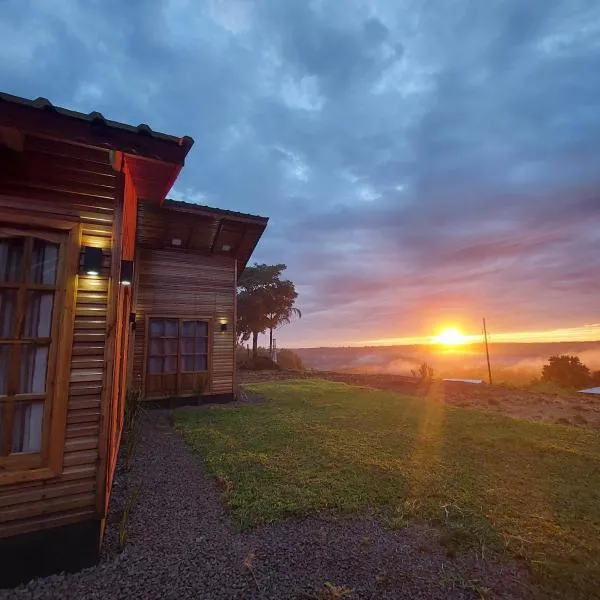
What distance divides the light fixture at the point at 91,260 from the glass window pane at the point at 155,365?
22.8 feet

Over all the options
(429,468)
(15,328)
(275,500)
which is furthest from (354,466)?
(15,328)

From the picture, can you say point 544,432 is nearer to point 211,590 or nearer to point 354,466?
point 354,466

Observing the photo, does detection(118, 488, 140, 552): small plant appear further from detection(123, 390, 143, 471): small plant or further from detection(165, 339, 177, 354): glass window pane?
detection(165, 339, 177, 354): glass window pane

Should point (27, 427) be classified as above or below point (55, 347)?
below

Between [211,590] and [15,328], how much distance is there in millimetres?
2635

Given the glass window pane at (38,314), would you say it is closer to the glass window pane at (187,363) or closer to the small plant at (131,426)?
the small plant at (131,426)

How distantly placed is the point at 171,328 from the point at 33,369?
6.95m

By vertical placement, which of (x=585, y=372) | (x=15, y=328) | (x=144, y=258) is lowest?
(x=585, y=372)

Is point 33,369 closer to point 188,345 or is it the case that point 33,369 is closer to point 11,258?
point 11,258

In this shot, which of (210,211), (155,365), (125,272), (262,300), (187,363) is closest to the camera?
(125,272)

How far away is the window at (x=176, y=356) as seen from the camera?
30.5 ft

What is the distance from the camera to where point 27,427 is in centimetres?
273

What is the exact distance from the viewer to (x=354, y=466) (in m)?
5.06

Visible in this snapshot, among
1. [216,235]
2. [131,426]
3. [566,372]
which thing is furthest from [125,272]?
[566,372]
